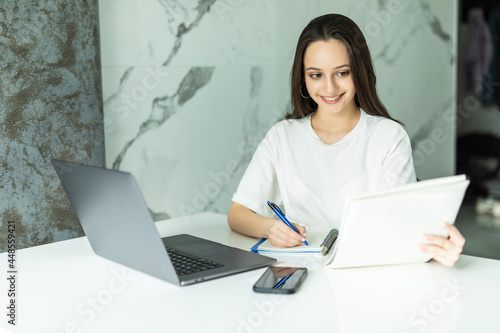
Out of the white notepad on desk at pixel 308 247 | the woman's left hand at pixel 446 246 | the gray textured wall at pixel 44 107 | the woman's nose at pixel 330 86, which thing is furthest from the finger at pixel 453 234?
the gray textured wall at pixel 44 107

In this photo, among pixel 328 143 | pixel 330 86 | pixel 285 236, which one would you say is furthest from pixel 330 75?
pixel 285 236

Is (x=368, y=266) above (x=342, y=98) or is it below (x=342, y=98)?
below

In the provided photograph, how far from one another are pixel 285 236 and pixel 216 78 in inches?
63.2

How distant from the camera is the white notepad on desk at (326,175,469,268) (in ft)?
3.45

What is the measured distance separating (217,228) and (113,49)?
110 cm

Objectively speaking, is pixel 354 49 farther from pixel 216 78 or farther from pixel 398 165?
pixel 216 78

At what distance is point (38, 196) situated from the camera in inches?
79.8

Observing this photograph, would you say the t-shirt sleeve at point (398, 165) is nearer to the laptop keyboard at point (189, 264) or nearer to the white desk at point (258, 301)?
the white desk at point (258, 301)

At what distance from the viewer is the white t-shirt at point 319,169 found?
1.75m

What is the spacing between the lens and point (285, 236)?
132cm

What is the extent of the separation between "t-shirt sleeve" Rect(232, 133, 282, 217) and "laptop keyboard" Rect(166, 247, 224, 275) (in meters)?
0.53

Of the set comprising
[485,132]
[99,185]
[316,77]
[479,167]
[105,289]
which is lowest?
[479,167]

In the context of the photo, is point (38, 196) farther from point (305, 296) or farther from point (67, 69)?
point (305, 296)

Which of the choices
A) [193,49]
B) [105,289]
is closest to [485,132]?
[193,49]
